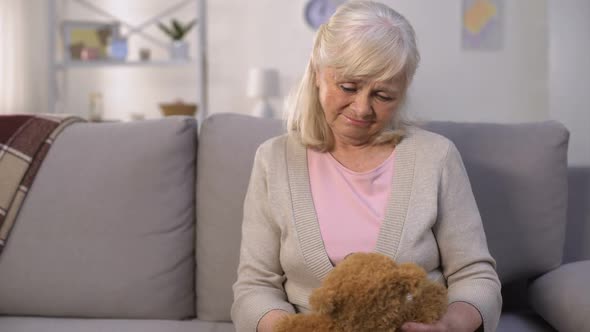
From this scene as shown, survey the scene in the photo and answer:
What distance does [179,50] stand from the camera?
4258 millimetres

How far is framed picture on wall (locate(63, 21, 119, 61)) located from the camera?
14.1ft

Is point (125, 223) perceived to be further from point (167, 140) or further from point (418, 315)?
point (418, 315)

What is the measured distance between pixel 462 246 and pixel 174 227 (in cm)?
71

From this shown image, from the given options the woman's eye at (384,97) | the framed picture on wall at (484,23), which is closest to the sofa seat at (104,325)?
the woman's eye at (384,97)

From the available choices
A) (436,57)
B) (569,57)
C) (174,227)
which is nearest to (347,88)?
(174,227)

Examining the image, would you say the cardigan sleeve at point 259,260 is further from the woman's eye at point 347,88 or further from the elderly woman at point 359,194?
the woman's eye at point 347,88

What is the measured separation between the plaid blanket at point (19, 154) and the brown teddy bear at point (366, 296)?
37.9 inches

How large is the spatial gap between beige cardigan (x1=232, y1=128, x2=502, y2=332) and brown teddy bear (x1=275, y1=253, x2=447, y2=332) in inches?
10.6

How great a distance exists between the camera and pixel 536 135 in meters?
1.53

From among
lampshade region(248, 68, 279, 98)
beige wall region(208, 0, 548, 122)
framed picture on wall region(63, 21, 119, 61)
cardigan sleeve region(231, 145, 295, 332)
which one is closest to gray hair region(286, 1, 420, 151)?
cardigan sleeve region(231, 145, 295, 332)

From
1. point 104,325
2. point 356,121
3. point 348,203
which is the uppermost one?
point 356,121

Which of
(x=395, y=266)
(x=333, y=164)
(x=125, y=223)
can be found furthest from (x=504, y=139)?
(x=125, y=223)

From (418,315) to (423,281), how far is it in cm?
7

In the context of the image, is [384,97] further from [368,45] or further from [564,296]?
[564,296]
